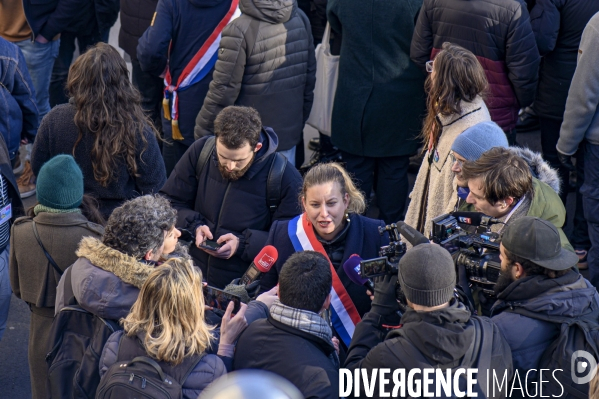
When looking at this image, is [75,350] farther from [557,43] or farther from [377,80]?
[557,43]

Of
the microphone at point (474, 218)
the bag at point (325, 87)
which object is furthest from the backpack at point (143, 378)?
the bag at point (325, 87)

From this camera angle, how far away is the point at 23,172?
6.61 metres

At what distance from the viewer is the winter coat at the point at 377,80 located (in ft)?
17.7

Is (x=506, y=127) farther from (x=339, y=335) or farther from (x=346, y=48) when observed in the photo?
(x=339, y=335)

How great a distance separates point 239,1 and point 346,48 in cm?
86

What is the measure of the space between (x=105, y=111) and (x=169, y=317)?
5.79ft

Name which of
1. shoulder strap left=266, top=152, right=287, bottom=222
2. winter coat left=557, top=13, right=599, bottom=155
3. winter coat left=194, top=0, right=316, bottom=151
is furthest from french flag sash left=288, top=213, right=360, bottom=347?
winter coat left=557, top=13, right=599, bottom=155

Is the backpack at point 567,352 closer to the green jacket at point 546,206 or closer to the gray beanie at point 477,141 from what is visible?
the green jacket at point 546,206

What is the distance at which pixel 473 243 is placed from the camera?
341 centimetres

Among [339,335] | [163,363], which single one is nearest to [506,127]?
[339,335]

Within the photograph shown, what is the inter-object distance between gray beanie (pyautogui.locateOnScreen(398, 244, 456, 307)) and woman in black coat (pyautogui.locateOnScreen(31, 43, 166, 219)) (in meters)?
2.02

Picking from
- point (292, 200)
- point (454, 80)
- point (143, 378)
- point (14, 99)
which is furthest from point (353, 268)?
point (14, 99)

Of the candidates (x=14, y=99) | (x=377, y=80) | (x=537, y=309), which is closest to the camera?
(x=537, y=309)

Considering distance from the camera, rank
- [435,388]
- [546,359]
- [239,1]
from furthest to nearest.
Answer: [239,1], [546,359], [435,388]
